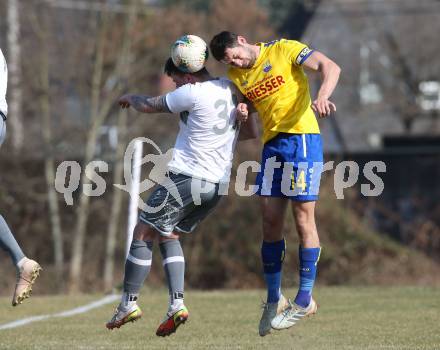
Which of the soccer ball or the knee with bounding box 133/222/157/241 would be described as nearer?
the soccer ball

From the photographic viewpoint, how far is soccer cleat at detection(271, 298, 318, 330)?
7438mm

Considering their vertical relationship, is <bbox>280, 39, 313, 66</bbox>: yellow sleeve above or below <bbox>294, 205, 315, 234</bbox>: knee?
above

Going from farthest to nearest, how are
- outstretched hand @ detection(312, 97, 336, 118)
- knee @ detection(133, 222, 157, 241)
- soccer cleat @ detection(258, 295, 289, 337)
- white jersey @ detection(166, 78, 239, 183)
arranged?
1. soccer cleat @ detection(258, 295, 289, 337)
2. knee @ detection(133, 222, 157, 241)
3. white jersey @ detection(166, 78, 239, 183)
4. outstretched hand @ detection(312, 97, 336, 118)

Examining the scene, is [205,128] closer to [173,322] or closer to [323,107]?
[323,107]

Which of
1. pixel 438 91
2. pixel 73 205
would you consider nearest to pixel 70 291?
pixel 73 205

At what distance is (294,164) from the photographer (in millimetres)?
7469

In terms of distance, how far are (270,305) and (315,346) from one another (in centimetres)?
56

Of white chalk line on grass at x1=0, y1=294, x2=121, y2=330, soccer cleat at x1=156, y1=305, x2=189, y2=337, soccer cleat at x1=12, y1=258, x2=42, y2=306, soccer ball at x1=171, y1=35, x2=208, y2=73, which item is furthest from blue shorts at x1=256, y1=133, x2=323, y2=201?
white chalk line on grass at x1=0, y1=294, x2=121, y2=330

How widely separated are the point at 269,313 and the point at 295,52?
1892 mm

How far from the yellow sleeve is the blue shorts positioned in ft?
1.74

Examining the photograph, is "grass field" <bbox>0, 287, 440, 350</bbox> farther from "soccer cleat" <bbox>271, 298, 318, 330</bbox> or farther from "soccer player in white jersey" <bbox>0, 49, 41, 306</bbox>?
"soccer player in white jersey" <bbox>0, 49, 41, 306</bbox>

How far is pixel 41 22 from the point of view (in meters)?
21.7

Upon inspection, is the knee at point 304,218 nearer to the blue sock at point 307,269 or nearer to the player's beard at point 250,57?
the blue sock at point 307,269

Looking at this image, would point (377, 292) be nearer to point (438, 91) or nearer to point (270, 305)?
point (270, 305)
